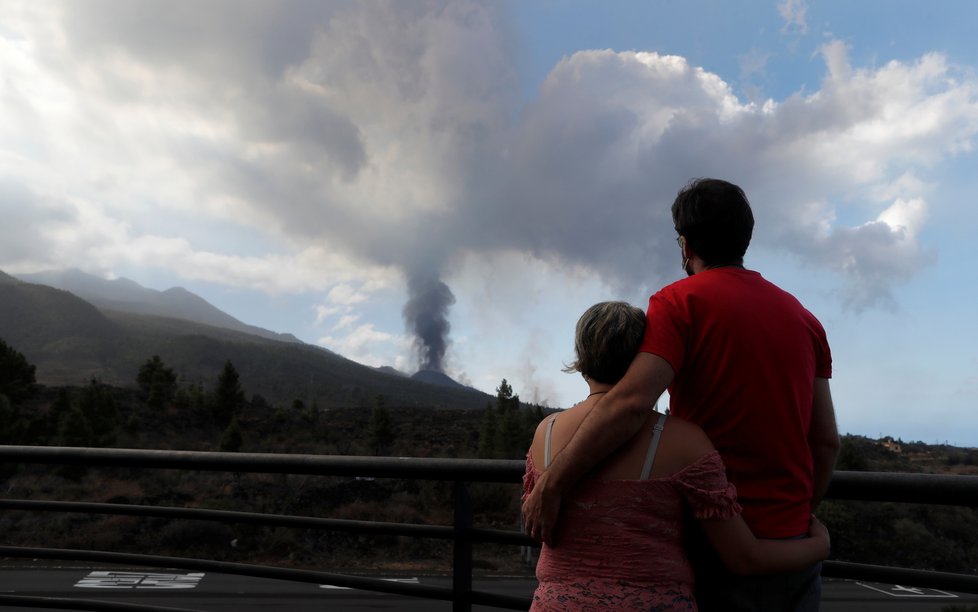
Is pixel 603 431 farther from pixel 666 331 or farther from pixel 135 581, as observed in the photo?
pixel 135 581

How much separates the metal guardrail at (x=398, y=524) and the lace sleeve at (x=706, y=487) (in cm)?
53

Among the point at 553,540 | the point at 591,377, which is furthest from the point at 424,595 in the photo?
the point at 591,377

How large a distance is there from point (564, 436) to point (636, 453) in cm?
16

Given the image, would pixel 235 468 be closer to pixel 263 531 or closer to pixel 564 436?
pixel 564 436

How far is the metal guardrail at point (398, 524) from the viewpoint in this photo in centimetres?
188

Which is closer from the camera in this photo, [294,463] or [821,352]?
[821,352]

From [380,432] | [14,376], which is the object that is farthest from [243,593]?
[14,376]

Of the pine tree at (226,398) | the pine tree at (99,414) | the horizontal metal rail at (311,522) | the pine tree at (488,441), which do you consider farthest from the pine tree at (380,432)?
the horizontal metal rail at (311,522)

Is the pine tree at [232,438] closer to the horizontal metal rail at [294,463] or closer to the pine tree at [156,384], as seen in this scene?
the pine tree at [156,384]

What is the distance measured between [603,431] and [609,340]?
0.20 meters

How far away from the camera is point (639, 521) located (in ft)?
5.06

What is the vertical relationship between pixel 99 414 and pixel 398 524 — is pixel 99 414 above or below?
above

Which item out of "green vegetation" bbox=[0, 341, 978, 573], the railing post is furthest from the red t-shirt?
"green vegetation" bbox=[0, 341, 978, 573]

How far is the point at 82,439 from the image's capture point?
3622 cm
